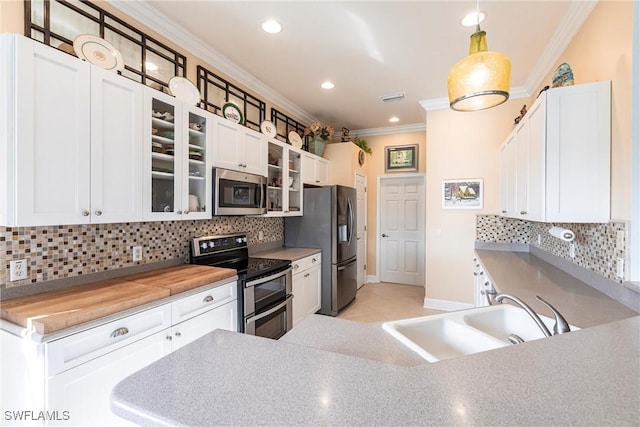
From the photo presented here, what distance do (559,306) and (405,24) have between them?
2217 millimetres

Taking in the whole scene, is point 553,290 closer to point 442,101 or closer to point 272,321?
point 272,321

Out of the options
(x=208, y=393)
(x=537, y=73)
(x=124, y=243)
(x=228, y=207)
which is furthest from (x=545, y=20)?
(x=124, y=243)

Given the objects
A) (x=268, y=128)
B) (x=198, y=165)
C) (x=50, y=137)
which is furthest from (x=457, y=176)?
(x=50, y=137)

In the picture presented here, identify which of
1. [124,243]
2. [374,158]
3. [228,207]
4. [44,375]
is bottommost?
[44,375]

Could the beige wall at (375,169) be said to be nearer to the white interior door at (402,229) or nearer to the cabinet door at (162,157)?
the white interior door at (402,229)

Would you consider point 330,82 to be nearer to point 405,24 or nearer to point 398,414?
point 405,24

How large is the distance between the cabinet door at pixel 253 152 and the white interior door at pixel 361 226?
2179 mm

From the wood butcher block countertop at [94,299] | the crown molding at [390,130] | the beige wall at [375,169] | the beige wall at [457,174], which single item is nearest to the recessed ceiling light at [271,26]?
the wood butcher block countertop at [94,299]

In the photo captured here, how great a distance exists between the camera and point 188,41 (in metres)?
2.46

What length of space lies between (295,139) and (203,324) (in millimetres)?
2800

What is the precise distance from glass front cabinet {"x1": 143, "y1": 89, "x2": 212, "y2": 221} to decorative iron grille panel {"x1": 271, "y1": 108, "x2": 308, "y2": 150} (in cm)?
152

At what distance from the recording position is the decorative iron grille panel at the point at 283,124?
3.81m

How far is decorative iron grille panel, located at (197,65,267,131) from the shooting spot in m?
2.71

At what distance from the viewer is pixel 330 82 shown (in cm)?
332
